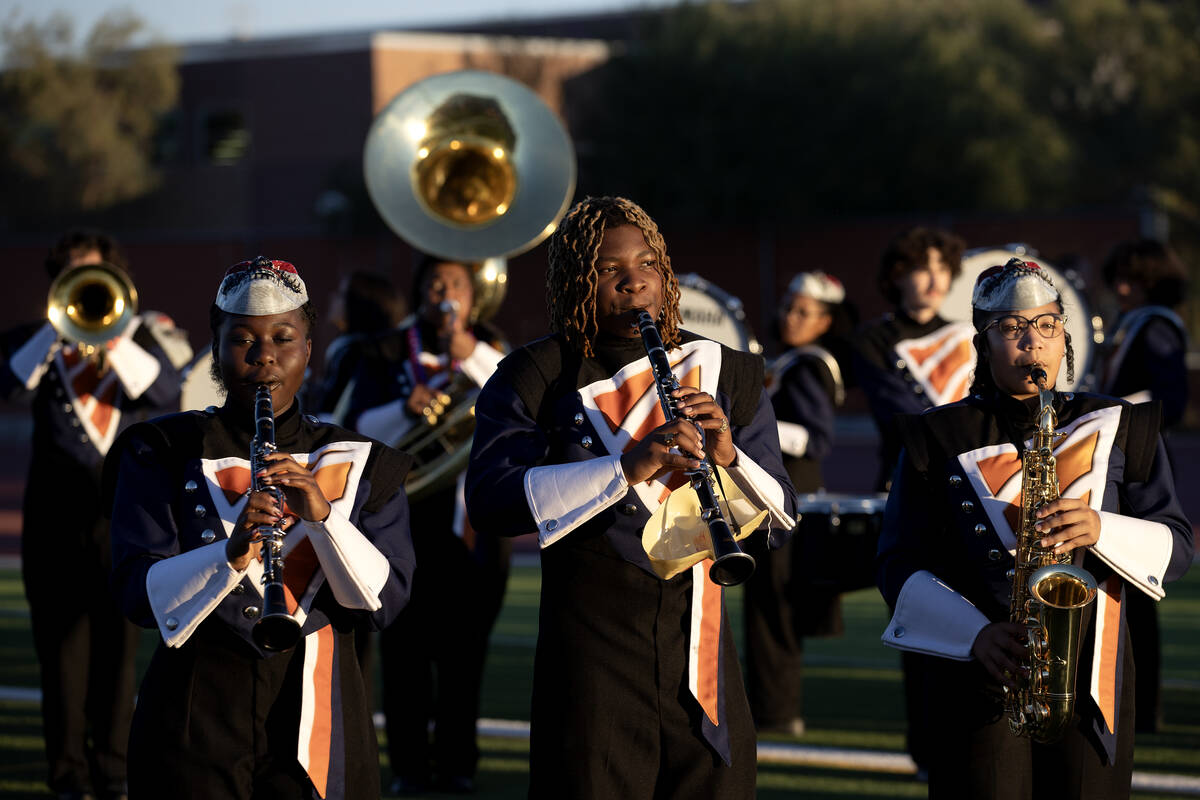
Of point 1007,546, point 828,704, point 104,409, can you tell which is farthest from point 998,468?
point 828,704

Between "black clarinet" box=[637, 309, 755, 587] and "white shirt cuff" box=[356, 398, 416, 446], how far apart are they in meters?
2.95

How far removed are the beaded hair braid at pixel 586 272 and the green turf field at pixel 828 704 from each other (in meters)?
2.98

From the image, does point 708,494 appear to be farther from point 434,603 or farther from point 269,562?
point 434,603

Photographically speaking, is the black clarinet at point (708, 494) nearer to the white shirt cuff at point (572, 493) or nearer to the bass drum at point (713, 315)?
the white shirt cuff at point (572, 493)

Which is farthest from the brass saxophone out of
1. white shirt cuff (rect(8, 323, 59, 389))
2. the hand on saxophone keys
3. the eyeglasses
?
white shirt cuff (rect(8, 323, 59, 389))

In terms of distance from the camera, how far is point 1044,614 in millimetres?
3533

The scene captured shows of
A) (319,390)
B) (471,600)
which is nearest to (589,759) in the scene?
(471,600)

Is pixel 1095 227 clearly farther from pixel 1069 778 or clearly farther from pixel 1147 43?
pixel 1069 778

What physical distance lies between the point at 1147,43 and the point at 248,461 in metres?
32.8

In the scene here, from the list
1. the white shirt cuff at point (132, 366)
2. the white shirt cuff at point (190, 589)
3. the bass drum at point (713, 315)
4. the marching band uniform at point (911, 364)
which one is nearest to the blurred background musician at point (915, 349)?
the marching band uniform at point (911, 364)

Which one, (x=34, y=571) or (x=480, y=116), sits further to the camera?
(x=480, y=116)

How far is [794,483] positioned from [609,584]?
148 inches

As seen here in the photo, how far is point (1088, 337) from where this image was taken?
7.28 meters

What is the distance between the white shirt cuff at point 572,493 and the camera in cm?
345
